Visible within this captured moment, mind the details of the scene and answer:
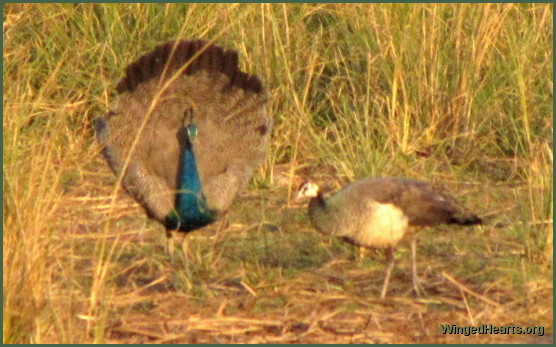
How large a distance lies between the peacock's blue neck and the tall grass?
0.38 m

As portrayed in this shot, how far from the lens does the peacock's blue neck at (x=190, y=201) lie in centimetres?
688

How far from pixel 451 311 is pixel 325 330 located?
0.64 meters

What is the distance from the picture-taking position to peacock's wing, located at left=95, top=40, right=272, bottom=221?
7137 millimetres

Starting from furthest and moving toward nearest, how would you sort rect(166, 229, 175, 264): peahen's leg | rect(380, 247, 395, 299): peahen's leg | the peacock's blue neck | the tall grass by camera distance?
the tall grass, the peacock's blue neck, rect(166, 229, 175, 264): peahen's leg, rect(380, 247, 395, 299): peahen's leg

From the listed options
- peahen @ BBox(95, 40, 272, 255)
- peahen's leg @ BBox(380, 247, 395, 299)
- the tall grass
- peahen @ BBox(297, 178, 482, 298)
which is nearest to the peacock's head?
peahen @ BBox(297, 178, 482, 298)

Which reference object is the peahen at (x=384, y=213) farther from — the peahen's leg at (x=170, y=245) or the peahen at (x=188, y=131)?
the peahen at (x=188, y=131)

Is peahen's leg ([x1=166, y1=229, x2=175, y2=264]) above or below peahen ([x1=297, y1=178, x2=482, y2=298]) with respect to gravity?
below

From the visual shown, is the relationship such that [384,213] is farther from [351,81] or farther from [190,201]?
[351,81]

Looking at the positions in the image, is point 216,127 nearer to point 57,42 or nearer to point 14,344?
point 57,42

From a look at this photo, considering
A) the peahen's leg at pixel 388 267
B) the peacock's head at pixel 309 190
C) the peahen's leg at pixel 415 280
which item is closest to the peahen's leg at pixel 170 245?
the peacock's head at pixel 309 190

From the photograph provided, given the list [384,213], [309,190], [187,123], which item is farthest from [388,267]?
[187,123]

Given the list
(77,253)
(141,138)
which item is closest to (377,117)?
(141,138)

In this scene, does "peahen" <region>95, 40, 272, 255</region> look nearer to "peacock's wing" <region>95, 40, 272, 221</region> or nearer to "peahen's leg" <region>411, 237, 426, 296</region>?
"peacock's wing" <region>95, 40, 272, 221</region>

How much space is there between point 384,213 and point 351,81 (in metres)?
2.60
